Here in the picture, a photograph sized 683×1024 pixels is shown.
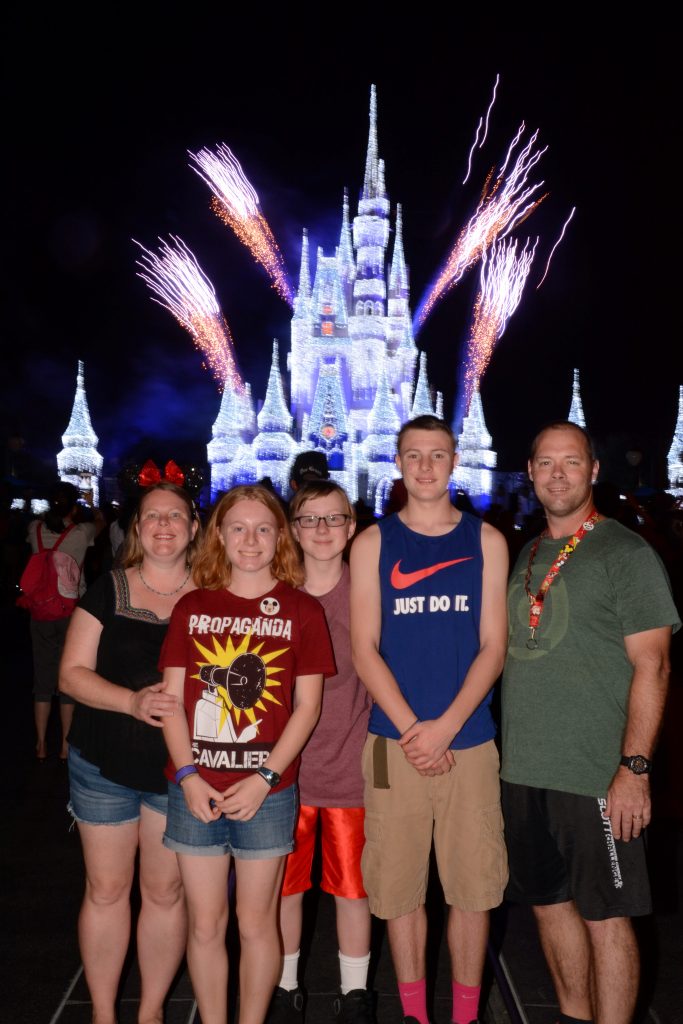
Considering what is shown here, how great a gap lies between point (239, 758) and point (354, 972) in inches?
45.6

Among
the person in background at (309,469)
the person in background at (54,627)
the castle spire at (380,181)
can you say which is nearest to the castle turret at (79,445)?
the castle spire at (380,181)

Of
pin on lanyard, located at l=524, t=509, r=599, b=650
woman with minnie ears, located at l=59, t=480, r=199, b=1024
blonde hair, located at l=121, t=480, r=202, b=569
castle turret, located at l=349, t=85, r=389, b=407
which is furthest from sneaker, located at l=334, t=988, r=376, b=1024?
castle turret, located at l=349, t=85, r=389, b=407

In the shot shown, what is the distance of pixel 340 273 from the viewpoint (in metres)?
69.8

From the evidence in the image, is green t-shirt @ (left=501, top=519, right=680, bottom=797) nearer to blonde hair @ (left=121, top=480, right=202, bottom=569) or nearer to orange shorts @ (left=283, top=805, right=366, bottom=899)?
orange shorts @ (left=283, top=805, right=366, bottom=899)

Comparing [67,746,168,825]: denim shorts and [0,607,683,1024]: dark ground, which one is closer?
[67,746,168,825]: denim shorts

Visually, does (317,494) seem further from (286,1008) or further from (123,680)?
(286,1008)

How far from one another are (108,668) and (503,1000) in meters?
2.16

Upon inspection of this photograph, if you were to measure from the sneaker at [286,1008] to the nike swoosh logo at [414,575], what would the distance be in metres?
1.66

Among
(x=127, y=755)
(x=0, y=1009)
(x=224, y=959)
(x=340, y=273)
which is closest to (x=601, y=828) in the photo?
(x=224, y=959)

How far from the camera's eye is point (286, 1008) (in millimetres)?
3281

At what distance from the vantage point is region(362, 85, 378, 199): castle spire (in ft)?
232

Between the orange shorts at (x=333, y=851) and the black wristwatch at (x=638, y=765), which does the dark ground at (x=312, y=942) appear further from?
the black wristwatch at (x=638, y=765)

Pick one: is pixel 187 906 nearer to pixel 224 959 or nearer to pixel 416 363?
pixel 224 959

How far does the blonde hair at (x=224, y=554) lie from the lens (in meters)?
3.02
